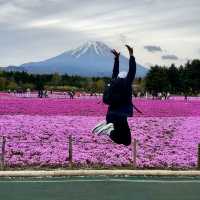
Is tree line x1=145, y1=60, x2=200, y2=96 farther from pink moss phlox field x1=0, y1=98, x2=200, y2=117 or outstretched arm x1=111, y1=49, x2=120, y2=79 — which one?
outstretched arm x1=111, y1=49, x2=120, y2=79

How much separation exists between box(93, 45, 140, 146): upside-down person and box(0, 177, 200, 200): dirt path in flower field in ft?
3.60

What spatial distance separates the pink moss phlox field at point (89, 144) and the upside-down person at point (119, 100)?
276 centimetres

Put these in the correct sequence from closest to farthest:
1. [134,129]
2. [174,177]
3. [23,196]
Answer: [23,196]
[174,177]
[134,129]

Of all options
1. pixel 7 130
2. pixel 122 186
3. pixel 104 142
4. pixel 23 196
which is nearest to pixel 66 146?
pixel 104 142

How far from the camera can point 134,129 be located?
920 inches

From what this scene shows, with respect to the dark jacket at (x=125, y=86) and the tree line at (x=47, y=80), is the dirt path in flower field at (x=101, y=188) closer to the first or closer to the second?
the dark jacket at (x=125, y=86)

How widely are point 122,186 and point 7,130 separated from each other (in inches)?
339

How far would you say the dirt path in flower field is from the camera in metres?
12.3

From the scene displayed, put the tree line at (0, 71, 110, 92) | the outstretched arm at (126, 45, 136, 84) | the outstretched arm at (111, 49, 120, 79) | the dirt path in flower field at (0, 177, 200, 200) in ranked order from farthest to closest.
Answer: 1. the tree line at (0, 71, 110, 92)
2. the outstretched arm at (111, 49, 120, 79)
3. the outstretched arm at (126, 45, 136, 84)
4. the dirt path in flower field at (0, 177, 200, 200)

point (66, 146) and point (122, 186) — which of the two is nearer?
point (122, 186)

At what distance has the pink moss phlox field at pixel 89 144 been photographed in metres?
18.1

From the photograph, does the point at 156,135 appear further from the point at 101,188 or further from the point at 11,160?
the point at 101,188

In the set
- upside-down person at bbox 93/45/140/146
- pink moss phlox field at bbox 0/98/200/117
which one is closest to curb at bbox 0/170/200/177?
upside-down person at bbox 93/45/140/146

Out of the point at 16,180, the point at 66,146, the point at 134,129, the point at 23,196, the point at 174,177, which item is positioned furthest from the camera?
the point at 134,129
